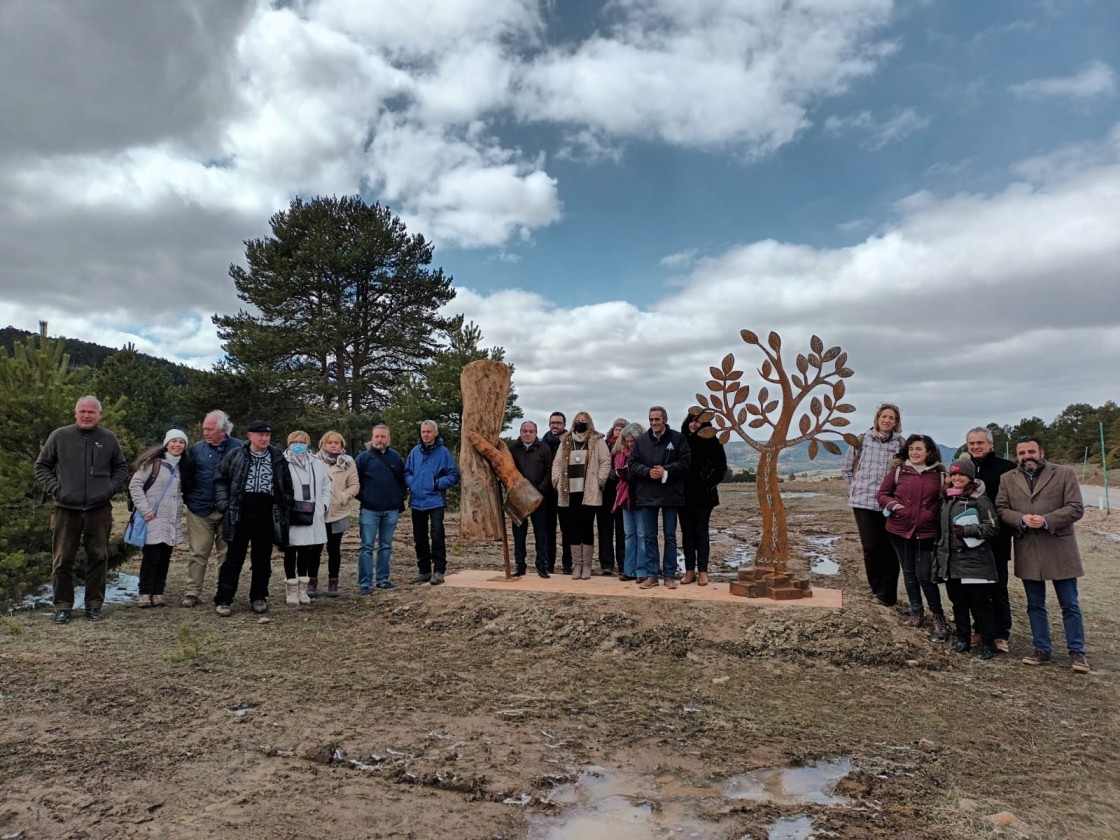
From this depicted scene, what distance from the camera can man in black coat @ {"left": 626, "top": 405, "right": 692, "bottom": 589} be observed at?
21.9 ft

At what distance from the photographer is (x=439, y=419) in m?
15.9

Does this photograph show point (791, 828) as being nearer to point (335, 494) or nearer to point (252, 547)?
point (252, 547)

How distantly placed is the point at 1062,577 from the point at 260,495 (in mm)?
6508

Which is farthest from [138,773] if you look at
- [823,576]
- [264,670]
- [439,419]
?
[439,419]

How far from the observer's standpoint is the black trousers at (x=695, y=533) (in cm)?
691

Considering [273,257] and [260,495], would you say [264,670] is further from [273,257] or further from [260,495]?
[273,257]

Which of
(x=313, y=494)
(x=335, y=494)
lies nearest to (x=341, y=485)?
(x=335, y=494)

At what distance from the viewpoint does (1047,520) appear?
511cm

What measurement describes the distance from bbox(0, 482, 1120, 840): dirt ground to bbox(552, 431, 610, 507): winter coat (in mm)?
1227

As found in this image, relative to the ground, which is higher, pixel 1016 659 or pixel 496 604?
pixel 496 604

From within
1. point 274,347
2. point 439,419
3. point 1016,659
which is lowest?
point 1016,659

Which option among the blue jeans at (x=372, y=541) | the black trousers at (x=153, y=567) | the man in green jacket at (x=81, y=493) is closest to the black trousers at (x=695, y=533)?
the blue jeans at (x=372, y=541)

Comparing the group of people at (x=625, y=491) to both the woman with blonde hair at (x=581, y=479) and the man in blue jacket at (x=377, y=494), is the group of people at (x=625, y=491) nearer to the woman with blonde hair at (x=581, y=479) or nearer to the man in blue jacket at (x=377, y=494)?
the woman with blonde hair at (x=581, y=479)

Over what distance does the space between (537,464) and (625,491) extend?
1.12m
